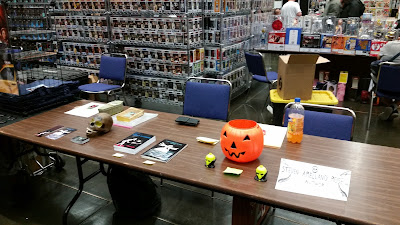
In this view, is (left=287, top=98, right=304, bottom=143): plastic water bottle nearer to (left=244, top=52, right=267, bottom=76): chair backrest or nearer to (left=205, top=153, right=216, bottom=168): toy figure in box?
(left=205, top=153, right=216, bottom=168): toy figure in box

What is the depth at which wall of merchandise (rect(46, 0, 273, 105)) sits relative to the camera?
4477 millimetres

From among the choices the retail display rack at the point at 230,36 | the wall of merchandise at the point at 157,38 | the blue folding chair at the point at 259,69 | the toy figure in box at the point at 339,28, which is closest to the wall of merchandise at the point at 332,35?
the toy figure in box at the point at 339,28

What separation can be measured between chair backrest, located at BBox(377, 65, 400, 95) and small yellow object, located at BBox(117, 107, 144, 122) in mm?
3166

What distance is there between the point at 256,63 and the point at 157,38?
4.75 ft

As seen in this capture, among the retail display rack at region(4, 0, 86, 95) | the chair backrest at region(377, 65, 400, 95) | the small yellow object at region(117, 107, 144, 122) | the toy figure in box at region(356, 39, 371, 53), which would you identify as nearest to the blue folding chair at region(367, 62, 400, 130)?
the chair backrest at region(377, 65, 400, 95)

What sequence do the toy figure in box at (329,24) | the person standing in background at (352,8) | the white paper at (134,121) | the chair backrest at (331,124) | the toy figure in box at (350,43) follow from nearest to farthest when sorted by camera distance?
the chair backrest at (331,124) < the white paper at (134,121) < the toy figure in box at (350,43) < the toy figure in box at (329,24) < the person standing in background at (352,8)

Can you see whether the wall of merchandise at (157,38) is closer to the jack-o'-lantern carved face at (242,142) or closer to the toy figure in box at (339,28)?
the toy figure in box at (339,28)

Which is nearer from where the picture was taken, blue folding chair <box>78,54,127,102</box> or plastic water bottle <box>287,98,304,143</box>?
plastic water bottle <box>287,98,304,143</box>

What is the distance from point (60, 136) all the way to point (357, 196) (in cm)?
175

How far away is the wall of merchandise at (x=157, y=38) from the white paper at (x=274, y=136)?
253 centimetres

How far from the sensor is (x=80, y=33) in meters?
5.25

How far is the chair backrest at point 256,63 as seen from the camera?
14.8ft

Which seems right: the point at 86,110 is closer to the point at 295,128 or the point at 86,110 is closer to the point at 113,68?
the point at 295,128

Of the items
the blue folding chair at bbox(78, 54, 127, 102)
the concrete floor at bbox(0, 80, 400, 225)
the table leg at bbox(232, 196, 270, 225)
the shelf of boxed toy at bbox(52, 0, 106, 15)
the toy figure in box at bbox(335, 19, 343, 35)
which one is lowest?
the concrete floor at bbox(0, 80, 400, 225)
